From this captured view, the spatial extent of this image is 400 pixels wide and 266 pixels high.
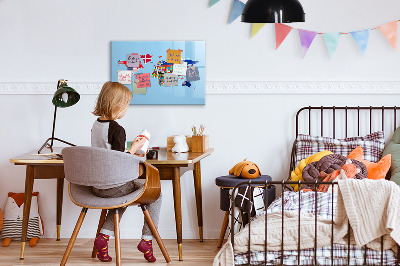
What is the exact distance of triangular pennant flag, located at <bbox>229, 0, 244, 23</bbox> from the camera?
4379mm

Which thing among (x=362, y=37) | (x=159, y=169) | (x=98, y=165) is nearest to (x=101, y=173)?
(x=98, y=165)

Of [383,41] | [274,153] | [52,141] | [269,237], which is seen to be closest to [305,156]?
[274,153]

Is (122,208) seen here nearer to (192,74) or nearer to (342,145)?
(192,74)

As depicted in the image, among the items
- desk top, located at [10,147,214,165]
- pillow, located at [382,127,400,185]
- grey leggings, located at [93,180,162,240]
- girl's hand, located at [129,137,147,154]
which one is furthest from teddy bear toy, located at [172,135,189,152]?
pillow, located at [382,127,400,185]

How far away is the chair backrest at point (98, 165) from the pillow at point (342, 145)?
1.35 m

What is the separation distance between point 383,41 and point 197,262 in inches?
79.2

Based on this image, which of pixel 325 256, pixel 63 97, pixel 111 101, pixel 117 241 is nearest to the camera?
pixel 325 256

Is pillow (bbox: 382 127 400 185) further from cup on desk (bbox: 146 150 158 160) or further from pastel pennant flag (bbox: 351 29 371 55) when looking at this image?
cup on desk (bbox: 146 150 158 160)

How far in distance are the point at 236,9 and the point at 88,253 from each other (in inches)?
76.8

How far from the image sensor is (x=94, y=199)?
3434 mm

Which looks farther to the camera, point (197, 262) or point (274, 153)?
point (274, 153)

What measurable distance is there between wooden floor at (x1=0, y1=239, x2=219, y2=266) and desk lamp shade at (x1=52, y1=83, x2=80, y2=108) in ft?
3.17

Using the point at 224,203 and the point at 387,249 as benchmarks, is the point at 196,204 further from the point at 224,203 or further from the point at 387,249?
the point at 387,249

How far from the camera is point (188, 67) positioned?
4.41 meters
